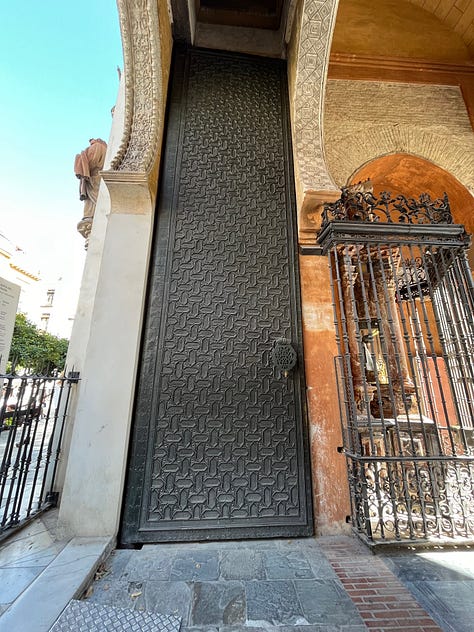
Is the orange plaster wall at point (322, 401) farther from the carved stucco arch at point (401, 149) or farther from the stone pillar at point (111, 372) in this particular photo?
the carved stucco arch at point (401, 149)

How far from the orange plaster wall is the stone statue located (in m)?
3.05

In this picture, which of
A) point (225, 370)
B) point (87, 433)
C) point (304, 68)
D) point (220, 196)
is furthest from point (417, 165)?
point (87, 433)

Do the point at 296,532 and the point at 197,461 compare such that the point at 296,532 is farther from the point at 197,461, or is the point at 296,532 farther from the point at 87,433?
the point at 87,433

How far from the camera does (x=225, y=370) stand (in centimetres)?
269

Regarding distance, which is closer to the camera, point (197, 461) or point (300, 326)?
point (197, 461)

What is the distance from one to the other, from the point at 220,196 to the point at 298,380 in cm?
212

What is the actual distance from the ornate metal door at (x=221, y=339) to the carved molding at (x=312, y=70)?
263mm

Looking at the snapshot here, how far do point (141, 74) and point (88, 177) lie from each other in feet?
5.01

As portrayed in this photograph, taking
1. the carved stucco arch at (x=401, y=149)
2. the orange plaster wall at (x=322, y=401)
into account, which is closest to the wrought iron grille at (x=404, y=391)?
the orange plaster wall at (x=322, y=401)

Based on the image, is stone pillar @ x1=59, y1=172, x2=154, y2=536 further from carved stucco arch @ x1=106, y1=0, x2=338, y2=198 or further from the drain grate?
the drain grate

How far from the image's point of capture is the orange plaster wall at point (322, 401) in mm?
2441

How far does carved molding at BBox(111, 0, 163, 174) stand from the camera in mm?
3062

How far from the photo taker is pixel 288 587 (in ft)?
5.69

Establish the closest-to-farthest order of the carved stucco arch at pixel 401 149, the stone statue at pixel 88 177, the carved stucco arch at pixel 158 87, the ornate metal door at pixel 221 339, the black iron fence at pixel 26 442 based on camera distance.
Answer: the black iron fence at pixel 26 442
the ornate metal door at pixel 221 339
the carved stucco arch at pixel 158 87
the stone statue at pixel 88 177
the carved stucco arch at pixel 401 149
